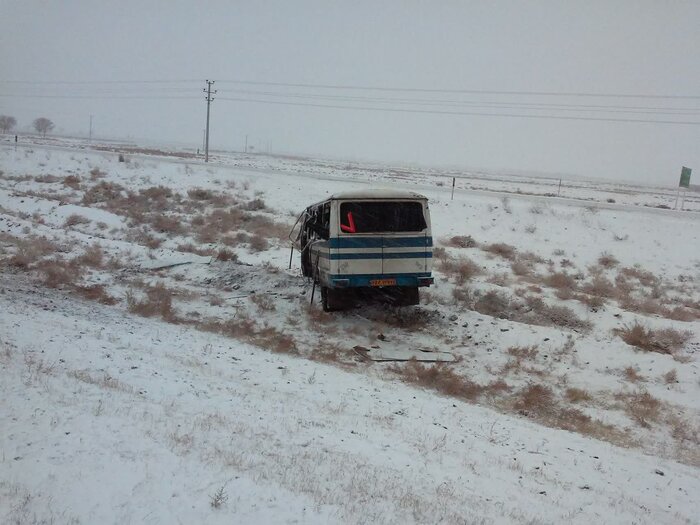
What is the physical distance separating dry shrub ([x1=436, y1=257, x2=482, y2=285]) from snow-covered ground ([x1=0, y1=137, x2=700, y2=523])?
0.40ft

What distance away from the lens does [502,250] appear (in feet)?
67.6

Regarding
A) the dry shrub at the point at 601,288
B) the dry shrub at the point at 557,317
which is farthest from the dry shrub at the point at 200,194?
the dry shrub at the point at 557,317

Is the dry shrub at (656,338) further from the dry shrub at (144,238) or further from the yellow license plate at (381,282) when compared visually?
the dry shrub at (144,238)

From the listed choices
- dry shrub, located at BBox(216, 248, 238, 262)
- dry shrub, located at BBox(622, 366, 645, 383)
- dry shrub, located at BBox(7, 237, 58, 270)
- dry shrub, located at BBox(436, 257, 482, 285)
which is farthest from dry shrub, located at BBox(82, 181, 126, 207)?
dry shrub, located at BBox(622, 366, 645, 383)

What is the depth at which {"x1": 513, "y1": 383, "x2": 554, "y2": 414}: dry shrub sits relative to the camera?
8484 millimetres

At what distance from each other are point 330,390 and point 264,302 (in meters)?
6.01

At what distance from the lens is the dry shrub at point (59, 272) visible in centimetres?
1407

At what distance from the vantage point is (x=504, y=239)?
74.8 ft

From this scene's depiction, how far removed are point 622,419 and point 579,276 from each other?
1065 centimetres

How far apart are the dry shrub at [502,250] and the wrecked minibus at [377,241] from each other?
28.4 ft

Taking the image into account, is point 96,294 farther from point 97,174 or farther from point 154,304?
point 97,174

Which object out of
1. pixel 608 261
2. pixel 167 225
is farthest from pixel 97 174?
pixel 608 261

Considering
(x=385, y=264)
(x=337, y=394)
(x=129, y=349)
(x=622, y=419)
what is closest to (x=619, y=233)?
(x=385, y=264)

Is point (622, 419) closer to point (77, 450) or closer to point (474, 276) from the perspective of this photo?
point (77, 450)
